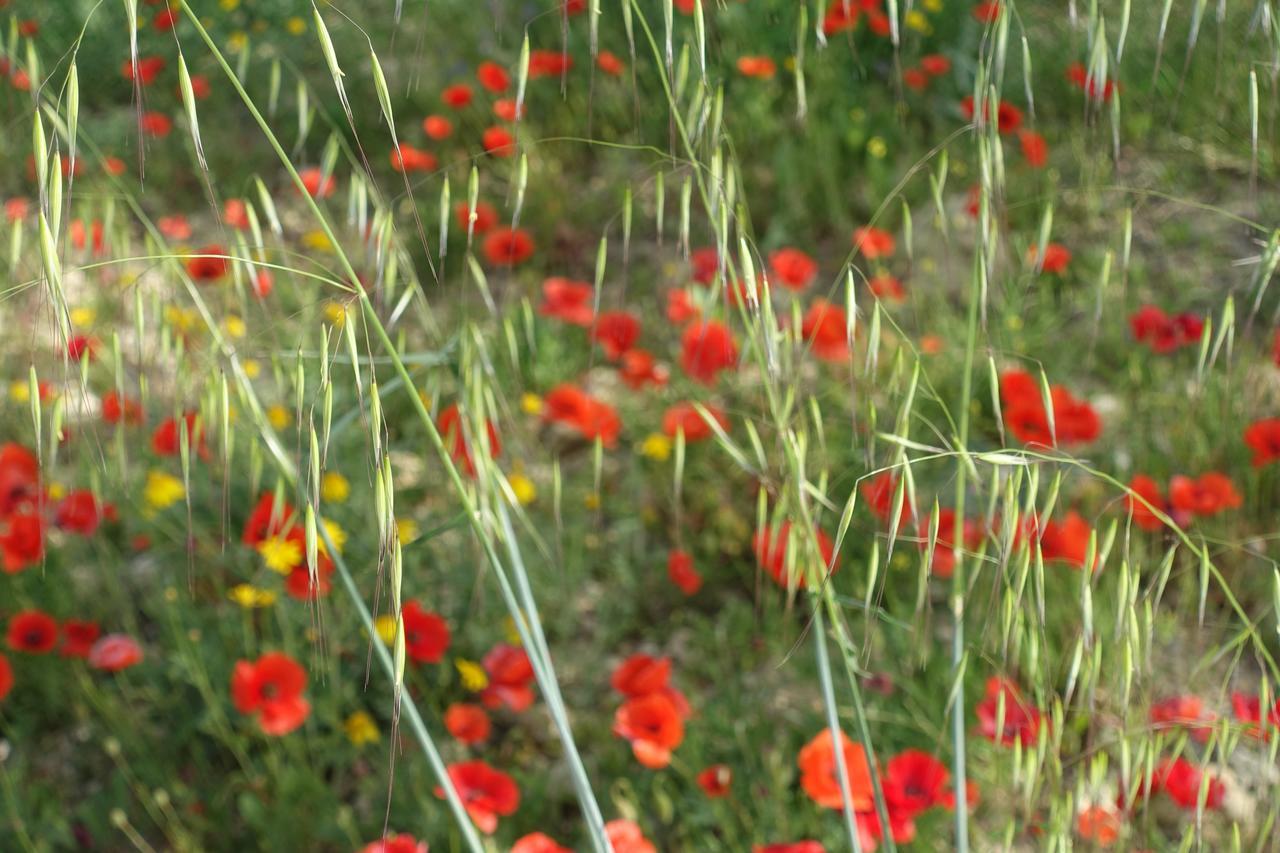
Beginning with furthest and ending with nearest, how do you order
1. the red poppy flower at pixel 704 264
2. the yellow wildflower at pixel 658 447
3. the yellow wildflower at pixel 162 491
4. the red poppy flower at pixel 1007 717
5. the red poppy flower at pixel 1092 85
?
the red poppy flower at pixel 704 264
the yellow wildflower at pixel 658 447
the yellow wildflower at pixel 162 491
the red poppy flower at pixel 1007 717
the red poppy flower at pixel 1092 85

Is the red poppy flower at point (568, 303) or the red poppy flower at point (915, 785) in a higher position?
the red poppy flower at point (568, 303)

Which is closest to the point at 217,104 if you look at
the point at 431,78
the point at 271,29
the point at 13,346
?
the point at 271,29

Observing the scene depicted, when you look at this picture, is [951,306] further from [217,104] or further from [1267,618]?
[217,104]

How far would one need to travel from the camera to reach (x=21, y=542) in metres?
1.99

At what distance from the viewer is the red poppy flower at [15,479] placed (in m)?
2.08

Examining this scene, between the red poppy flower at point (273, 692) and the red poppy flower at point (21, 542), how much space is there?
1.49 ft

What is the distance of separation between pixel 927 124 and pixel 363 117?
5.09 feet

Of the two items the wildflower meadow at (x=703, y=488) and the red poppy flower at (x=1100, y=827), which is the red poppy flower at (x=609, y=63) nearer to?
the wildflower meadow at (x=703, y=488)

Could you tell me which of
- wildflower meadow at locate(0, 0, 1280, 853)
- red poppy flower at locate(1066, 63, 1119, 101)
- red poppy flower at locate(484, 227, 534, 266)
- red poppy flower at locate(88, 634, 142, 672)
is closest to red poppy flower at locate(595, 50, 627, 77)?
wildflower meadow at locate(0, 0, 1280, 853)

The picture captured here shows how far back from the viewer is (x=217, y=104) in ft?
12.8

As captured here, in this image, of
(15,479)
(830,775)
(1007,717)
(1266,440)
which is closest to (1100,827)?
(1007,717)

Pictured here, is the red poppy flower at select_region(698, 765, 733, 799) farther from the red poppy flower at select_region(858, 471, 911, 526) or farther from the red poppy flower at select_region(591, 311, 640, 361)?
the red poppy flower at select_region(591, 311, 640, 361)

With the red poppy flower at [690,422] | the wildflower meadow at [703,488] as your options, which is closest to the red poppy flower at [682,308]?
the wildflower meadow at [703,488]

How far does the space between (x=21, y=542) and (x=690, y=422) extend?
3.36ft
